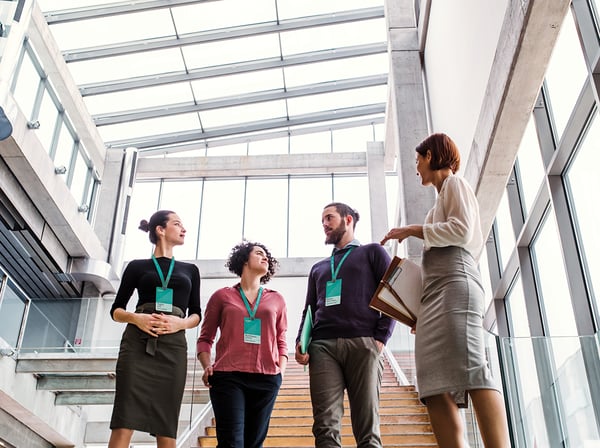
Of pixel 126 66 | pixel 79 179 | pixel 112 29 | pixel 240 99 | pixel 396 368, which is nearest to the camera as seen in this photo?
pixel 396 368

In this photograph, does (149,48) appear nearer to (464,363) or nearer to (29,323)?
(29,323)

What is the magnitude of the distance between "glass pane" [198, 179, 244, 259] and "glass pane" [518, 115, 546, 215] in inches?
493

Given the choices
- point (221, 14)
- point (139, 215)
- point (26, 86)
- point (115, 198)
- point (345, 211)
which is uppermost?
point (221, 14)

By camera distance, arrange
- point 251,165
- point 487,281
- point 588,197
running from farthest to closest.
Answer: point 251,165 < point 487,281 < point 588,197

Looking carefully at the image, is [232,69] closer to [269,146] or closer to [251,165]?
[251,165]

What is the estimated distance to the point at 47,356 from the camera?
10.8 meters

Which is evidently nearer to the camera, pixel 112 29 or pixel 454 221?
pixel 454 221

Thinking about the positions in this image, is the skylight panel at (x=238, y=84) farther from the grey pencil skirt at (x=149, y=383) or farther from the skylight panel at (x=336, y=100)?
the grey pencil skirt at (x=149, y=383)

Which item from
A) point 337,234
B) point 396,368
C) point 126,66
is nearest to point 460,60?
point 396,368

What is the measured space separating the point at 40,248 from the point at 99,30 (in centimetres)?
527

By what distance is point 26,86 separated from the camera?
45.7 ft

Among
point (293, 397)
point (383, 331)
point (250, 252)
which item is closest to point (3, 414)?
point (293, 397)

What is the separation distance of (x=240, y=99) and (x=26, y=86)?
672 cm

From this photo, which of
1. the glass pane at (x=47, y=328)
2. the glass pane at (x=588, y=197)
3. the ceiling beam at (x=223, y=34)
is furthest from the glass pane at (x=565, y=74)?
the ceiling beam at (x=223, y=34)
